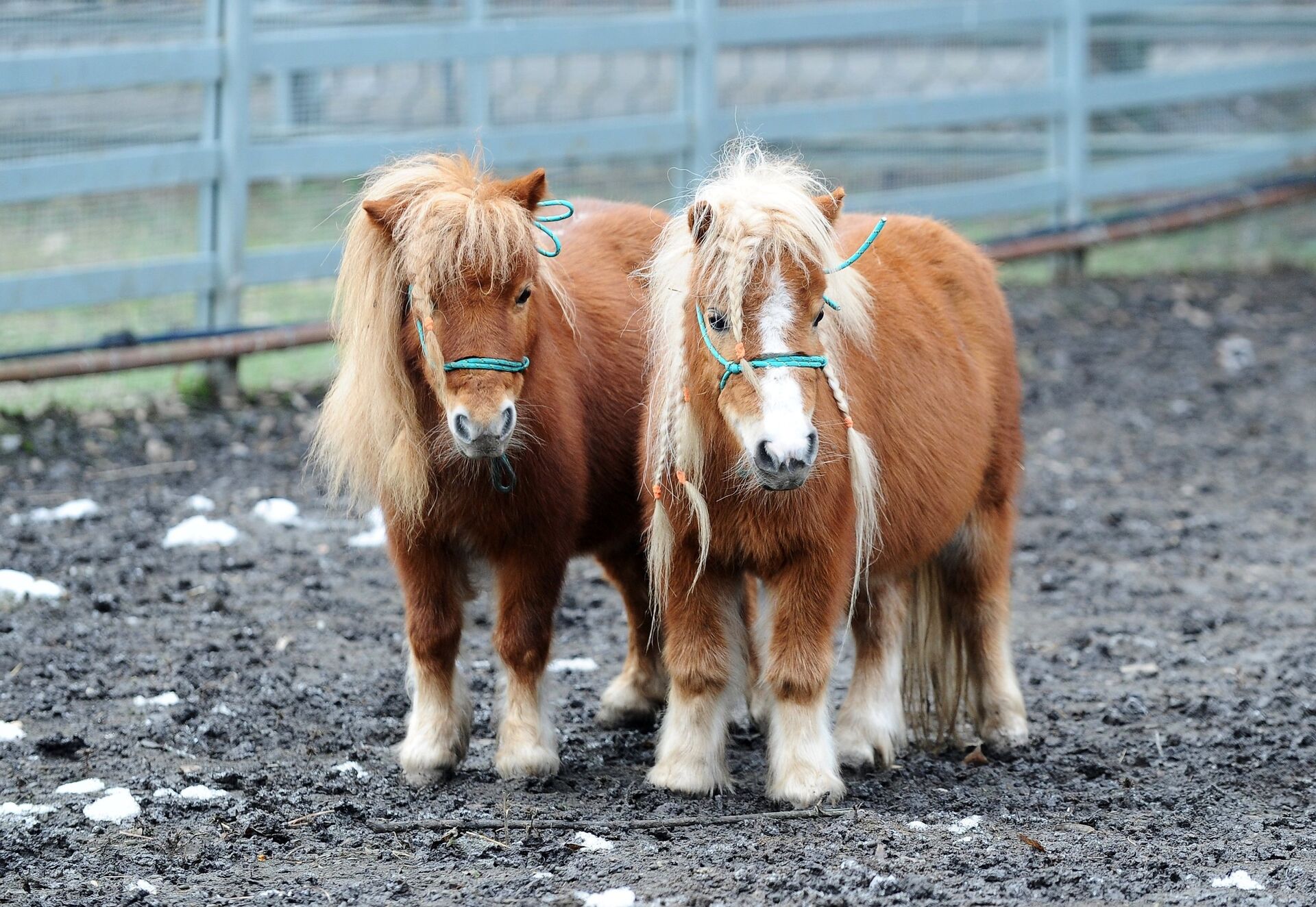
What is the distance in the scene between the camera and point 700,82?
10.4 m

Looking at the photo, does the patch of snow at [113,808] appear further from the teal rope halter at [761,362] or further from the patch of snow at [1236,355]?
the patch of snow at [1236,355]

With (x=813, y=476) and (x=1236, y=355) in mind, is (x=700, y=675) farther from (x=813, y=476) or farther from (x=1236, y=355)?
(x=1236, y=355)

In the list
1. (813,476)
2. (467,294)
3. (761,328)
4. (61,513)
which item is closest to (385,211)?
(467,294)

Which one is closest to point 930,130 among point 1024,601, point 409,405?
point 1024,601

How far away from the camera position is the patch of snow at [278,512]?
697cm

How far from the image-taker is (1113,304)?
11.3m

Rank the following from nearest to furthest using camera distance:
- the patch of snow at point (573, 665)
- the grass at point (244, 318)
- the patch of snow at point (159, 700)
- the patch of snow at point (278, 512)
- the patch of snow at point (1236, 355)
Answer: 1. the patch of snow at point (159, 700)
2. the patch of snow at point (573, 665)
3. the patch of snow at point (278, 512)
4. the grass at point (244, 318)
5. the patch of snow at point (1236, 355)

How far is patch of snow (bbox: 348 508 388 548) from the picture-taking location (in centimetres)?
678

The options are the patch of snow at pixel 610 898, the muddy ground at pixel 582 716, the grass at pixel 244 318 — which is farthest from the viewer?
the grass at pixel 244 318

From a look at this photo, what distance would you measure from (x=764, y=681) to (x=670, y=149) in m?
6.70

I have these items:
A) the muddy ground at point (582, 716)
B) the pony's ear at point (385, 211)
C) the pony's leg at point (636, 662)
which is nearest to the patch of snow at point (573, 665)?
the muddy ground at point (582, 716)

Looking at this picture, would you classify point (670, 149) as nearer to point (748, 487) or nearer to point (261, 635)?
point (261, 635)

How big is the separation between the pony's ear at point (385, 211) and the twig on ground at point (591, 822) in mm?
1669

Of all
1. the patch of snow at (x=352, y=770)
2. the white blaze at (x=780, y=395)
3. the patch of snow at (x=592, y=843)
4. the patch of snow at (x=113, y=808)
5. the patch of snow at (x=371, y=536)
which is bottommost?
the patch of snow at (x=371, y=536)
